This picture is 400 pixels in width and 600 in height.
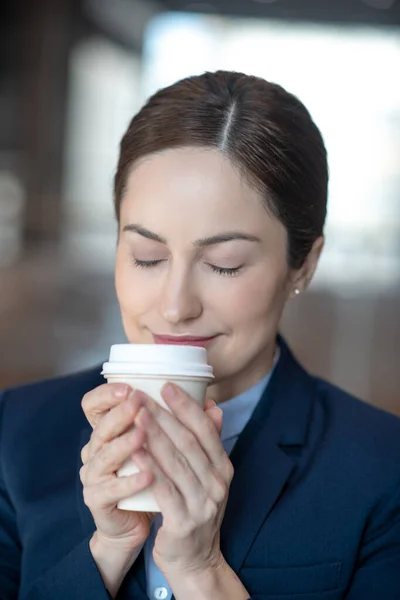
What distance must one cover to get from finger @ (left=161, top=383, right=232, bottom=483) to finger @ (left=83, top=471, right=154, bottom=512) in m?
Result: 0.08

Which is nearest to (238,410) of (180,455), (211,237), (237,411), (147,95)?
(237,411)

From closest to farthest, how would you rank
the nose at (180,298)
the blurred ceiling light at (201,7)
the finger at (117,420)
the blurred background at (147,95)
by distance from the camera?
1. the finger at (117,420)
2. the nose at (180,298)
3. the blurred background at (147,95)
4. the blurred ceiling light at (201,7)

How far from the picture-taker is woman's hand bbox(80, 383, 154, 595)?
→ 1.05 m

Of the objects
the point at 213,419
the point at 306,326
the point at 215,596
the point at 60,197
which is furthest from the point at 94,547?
the point at 60,197

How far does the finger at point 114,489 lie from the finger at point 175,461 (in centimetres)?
3

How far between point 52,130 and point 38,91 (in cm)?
36

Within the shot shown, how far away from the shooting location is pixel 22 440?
153 cm

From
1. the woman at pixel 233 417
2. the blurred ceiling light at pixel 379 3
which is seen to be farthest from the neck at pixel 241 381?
the blurred ceiling light at pixel 379 3

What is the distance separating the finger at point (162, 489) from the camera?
105 cm

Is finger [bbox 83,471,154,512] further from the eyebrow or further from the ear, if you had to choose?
the ear

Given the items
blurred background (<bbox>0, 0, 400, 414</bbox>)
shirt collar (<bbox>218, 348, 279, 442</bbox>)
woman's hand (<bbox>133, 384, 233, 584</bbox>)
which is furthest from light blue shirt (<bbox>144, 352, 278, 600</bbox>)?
blurred background (<bbox>0, 0, 400, 414</bbox>)

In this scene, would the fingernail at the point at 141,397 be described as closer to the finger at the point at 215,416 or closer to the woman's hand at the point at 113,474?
the woman's hand at the point at 113,474

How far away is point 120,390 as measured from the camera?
1.05 meters

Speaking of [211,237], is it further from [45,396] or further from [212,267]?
[45,396]
